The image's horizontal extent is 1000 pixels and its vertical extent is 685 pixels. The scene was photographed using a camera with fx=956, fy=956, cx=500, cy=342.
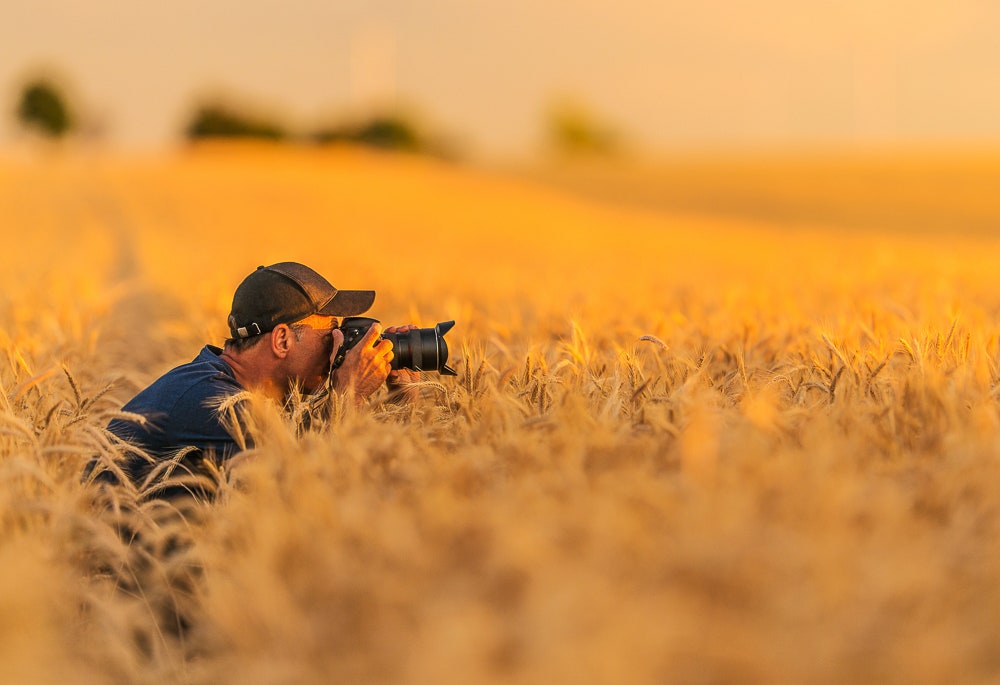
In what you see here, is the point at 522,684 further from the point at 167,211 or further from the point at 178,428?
the point at 167,211

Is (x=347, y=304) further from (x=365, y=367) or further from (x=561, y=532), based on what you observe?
(x=561, y=532)

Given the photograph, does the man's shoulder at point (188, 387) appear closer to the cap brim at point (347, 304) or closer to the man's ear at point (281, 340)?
the man's ear at point (281, 340)

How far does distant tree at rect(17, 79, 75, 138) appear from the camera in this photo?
232 ft

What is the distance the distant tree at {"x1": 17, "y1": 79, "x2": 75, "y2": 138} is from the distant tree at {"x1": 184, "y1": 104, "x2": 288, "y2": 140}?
10.1 m

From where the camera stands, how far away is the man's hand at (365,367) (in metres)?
3.12

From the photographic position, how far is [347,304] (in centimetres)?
341

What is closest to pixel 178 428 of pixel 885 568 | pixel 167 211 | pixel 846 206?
pixel 885 568

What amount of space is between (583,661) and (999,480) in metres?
1.13

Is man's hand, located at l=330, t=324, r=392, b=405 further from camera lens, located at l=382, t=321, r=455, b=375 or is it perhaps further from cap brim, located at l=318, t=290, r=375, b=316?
cap brim, located at l=318, t=290, r=375, b=316

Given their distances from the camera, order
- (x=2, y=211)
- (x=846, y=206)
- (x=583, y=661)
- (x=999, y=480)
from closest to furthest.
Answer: (x=583, y=661), (x=999, y=480), (x=2, y=211), (x=846, y=206)

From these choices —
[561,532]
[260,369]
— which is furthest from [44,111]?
[561,532]

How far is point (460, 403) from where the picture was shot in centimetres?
292

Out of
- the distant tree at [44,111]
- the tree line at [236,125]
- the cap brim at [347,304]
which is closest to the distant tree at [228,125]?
the tree line at [236,125]

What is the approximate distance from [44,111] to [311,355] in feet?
253
